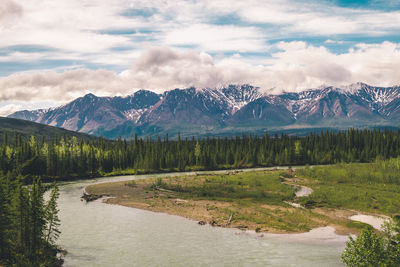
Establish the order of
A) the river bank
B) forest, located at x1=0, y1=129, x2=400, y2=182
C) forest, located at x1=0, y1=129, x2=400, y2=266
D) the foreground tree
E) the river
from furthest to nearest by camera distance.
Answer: forest, located at x1=0, y1=129, x2=400, y2=182 < forest, located at x1=0, y1=129, x2=400, y2=266 < the river bank < the river < the foreground tree

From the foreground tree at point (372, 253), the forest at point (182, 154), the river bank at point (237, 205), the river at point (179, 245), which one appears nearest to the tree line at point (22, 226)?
the river at point (179, 245)

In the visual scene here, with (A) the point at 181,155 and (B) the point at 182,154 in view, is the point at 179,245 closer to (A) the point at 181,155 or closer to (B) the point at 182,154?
(A) the point at 181,155

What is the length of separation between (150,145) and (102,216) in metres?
118

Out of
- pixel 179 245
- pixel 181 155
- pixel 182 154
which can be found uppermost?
pixel 179 245

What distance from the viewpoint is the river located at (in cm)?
3522

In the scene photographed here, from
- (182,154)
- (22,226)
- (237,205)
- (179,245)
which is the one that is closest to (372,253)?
(179,245)

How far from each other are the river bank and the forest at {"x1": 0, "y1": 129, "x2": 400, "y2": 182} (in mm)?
50274

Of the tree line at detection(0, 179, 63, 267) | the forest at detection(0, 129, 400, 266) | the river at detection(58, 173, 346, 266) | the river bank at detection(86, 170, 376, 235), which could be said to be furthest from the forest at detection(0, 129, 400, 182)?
the tree line at detection(0, 179, 63, 267)

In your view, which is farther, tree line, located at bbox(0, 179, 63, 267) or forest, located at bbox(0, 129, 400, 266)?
forest, located at bbox(0, 129, 400, 266)

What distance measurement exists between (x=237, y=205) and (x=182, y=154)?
330 feet

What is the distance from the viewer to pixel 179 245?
40688mm

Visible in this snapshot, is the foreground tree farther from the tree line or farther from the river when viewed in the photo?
the tree line

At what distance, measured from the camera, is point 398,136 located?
190125mm

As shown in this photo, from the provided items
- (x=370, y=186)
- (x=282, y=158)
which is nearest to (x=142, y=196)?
(x=370, y=186)
